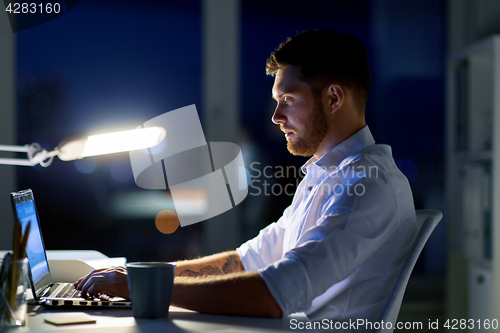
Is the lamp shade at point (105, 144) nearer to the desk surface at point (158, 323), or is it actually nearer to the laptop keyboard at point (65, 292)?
the laptop keyboard at point (65, 292)

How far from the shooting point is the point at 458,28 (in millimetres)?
2527

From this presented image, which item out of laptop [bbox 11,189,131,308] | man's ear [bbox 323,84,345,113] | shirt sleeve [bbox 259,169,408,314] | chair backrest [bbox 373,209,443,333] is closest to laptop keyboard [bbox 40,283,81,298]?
laptop [bbox 11,189,131,308]

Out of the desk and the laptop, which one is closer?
the desk

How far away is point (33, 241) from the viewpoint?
3.44 ft

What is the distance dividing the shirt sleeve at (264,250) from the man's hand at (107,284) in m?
0.49

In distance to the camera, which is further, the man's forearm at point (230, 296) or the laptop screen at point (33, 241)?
the laptop screen at point (33, 241)

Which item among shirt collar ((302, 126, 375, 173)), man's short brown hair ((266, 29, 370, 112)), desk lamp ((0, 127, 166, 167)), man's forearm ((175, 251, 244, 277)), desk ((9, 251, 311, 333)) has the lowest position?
man's forearm ((175, 251, 244, 277))

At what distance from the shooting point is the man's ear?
1.24 metres

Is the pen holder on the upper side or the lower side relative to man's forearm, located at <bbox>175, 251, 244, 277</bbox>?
upper

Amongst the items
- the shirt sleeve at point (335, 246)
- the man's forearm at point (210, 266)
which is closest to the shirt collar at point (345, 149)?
the shirt sleeve at point (335, 246)

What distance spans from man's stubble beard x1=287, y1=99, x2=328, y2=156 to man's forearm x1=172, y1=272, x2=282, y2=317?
0.54 m

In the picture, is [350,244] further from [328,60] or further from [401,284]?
[328,60]

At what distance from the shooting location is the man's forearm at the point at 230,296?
0.83m

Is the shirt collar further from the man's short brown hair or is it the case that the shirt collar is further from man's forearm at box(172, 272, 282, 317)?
man's forearm at box(172, 272, 282, 317)
